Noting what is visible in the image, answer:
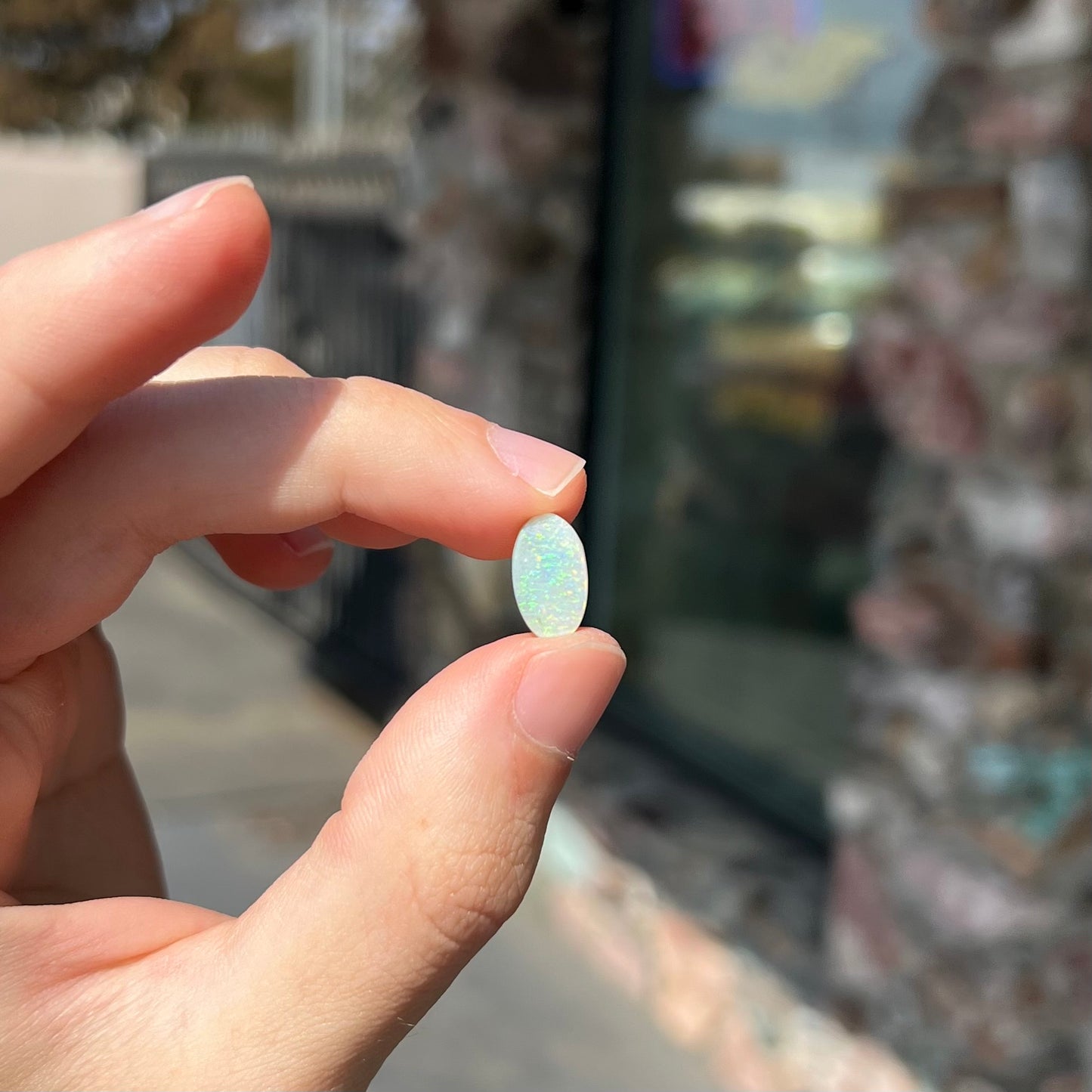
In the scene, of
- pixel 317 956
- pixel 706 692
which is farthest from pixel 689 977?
pixel 317 956

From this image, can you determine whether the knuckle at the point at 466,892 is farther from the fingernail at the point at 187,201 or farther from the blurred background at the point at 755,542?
the blurred background at the point at 755,542

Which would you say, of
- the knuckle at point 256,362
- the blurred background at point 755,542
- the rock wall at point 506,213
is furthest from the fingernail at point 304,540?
A: the rock wall at point 506,213

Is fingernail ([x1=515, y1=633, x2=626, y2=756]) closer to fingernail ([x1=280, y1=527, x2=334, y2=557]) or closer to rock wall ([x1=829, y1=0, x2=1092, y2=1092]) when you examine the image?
fingernail ([x1=280, y1=527, x2=334, y2=557])

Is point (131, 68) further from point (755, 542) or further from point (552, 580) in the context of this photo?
point (552, 580)

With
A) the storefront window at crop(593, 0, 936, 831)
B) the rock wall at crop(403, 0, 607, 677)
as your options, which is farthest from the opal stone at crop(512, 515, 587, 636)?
the rock wall at crop(403, 0, 607, 677)

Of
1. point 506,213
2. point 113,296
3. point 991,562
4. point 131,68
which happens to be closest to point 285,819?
point 506,213

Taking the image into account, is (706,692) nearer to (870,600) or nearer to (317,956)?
(870,600)
